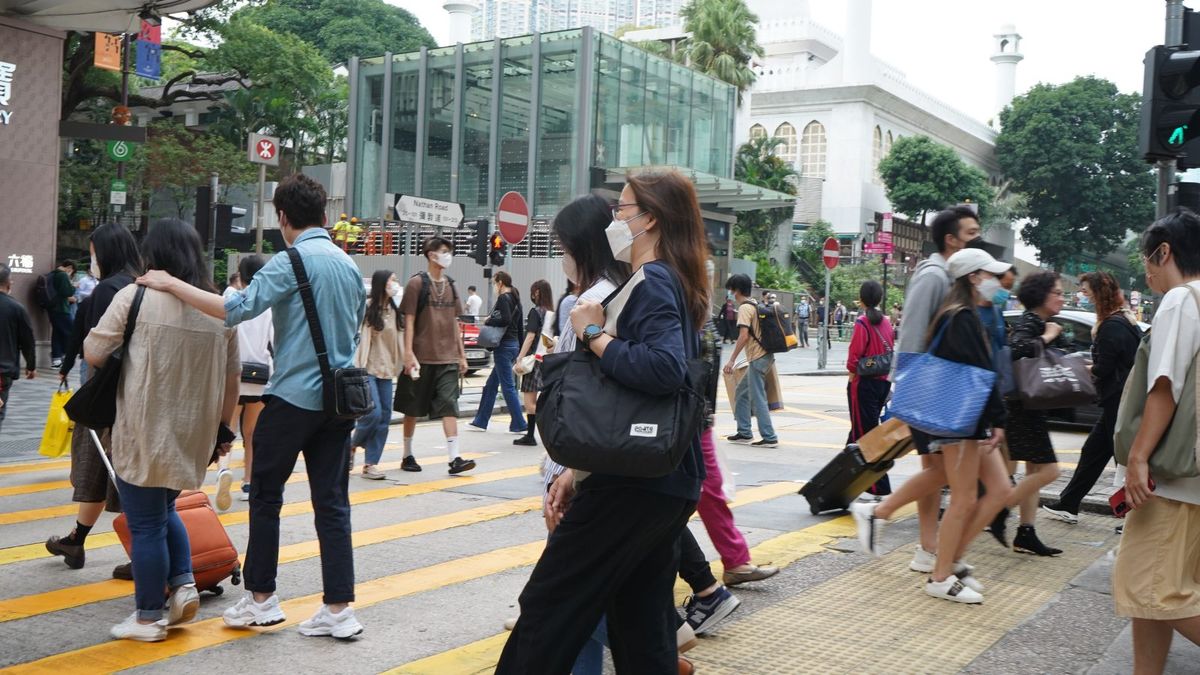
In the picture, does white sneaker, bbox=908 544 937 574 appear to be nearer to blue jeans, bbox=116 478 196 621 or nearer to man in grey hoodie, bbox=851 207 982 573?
man in grey hoodie, bbox=851 207 982 573

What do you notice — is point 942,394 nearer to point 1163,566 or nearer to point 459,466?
point 1163,566

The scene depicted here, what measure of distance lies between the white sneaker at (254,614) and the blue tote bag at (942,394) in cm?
299

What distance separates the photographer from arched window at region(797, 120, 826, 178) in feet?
214

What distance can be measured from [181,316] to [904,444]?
416cm

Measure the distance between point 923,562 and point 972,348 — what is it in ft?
4.40

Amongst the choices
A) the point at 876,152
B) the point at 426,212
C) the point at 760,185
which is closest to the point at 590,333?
the point at 426,212

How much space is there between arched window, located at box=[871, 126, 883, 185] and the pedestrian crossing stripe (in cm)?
6120

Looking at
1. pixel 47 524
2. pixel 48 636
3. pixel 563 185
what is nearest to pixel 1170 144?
pixel 48 636

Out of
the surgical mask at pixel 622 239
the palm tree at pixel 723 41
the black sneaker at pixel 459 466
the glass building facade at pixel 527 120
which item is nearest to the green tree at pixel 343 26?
the palm tree at pixel 723 41

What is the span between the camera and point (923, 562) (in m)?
5.98

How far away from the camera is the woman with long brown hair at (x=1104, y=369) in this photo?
7.34 m

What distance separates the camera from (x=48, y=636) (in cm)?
454

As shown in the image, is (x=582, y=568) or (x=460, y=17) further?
(x=460, y=17)

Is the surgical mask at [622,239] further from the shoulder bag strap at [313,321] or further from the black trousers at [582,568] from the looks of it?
the shoulder bag strap at [313,321]
